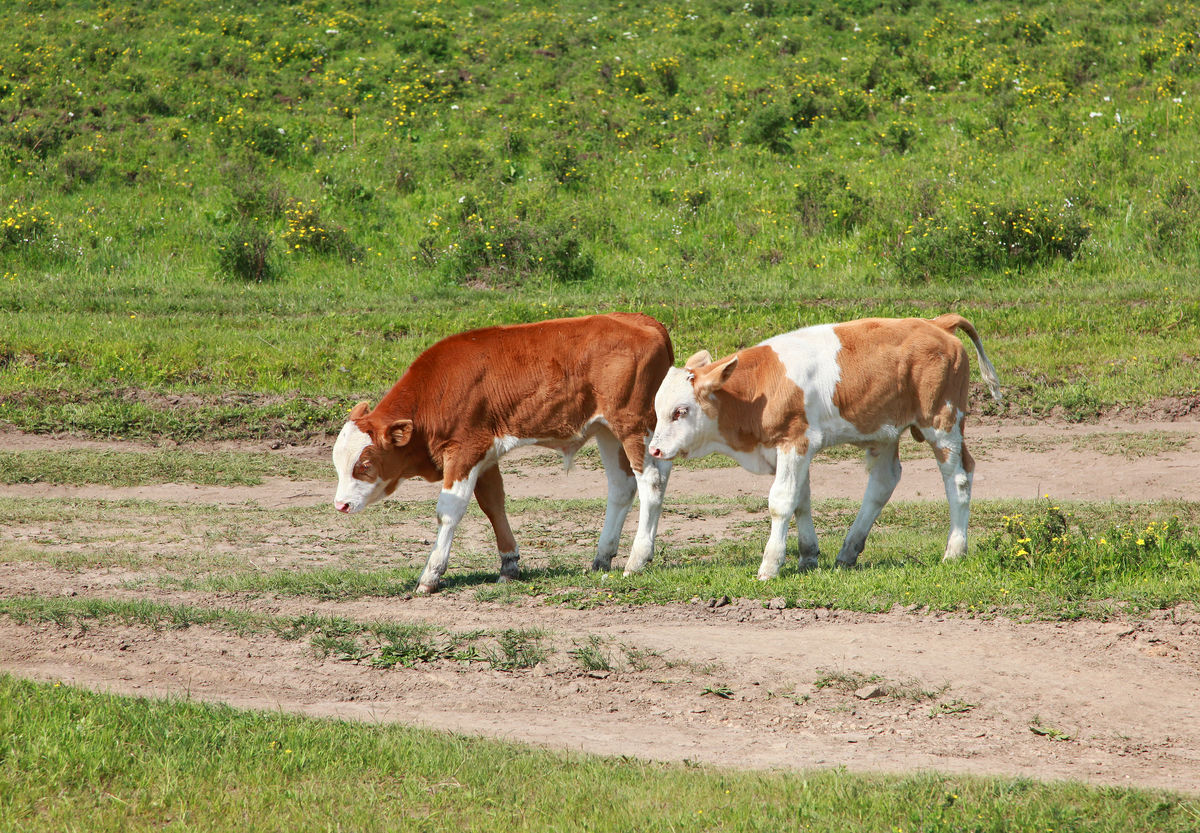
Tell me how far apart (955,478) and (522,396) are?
130 inches

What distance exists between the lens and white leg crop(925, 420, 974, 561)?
29.4ft

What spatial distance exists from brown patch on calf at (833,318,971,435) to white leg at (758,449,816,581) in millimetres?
518

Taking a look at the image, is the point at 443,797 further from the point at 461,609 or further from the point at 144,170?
the point at 144,170

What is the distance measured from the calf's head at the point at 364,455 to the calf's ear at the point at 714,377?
214cm

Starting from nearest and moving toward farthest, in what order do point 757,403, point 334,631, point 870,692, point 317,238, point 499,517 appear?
point 870,692, point 334,631, point 757,403, point 499,517, point 317,238

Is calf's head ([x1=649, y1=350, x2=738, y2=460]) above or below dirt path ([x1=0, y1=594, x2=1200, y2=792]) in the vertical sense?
above

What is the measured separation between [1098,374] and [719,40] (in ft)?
59.9

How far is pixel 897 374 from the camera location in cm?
878

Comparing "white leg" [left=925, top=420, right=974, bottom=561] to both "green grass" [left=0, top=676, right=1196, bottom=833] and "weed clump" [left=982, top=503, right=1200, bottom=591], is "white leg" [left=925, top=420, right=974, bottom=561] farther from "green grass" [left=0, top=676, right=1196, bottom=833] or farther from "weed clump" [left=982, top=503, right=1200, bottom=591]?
"green grass" [left=0, top=676, right=1196, bottom=833]

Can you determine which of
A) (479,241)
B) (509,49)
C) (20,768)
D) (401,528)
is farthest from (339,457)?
(509,49)

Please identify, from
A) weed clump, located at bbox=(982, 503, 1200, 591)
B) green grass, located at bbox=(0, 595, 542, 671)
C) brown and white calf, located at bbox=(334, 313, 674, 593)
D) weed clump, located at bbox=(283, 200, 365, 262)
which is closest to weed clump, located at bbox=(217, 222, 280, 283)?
weed clump, located at bbox=(283, 200, 365, 262)

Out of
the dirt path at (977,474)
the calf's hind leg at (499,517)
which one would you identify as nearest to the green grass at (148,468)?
the dirt path at (977,474)

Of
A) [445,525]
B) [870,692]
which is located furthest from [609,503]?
[870,692]

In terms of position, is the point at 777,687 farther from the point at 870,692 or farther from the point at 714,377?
the point at 714,377
